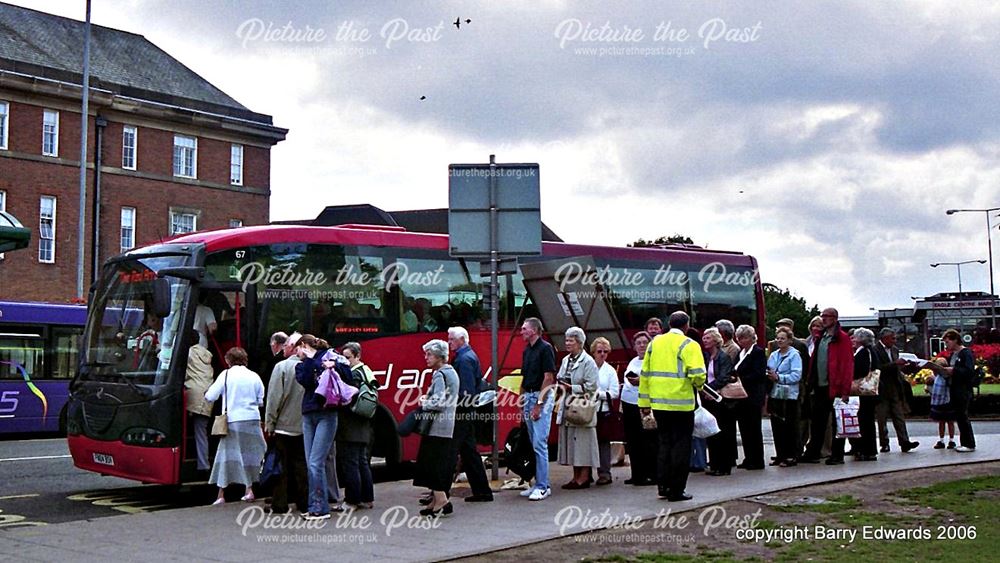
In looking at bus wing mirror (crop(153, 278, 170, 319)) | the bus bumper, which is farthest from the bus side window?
bus wing mirror (crop(153, 278, 170, 319))

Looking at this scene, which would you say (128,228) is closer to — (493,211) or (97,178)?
(97,178)

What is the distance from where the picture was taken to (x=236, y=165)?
56.8m

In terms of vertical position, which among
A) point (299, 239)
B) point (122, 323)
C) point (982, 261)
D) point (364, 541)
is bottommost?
point (364, 541)

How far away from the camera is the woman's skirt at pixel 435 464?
448 inches

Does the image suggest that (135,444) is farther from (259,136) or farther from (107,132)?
(259,136)

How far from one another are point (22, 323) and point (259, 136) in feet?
111

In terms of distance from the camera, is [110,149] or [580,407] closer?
[580,407]

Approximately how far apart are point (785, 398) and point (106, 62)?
4581 centimetres

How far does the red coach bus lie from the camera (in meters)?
13.5

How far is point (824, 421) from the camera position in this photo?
51.8ft

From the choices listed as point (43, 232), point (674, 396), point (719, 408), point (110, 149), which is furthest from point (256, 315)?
point (110, 149)

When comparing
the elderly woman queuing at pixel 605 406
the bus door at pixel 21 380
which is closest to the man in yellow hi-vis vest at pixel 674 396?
the elderly woman queuing at pixel 605 406

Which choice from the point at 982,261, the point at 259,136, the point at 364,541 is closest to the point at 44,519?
the point at 364,541

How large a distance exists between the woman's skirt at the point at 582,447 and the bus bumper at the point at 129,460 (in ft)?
14.6
